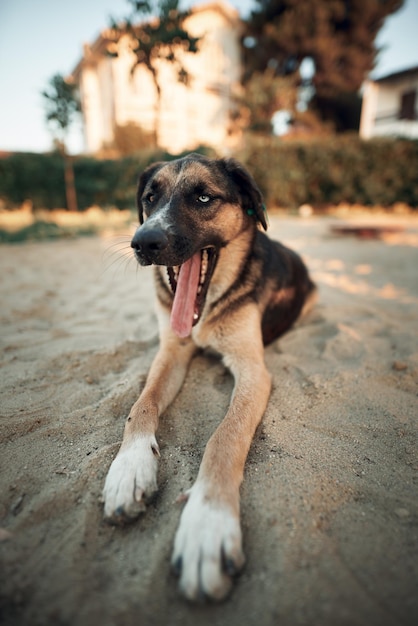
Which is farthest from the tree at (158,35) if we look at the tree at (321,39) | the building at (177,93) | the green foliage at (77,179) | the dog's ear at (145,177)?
the tree at (321,39)

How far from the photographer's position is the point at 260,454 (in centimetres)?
195

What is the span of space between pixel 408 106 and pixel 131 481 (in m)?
29.9

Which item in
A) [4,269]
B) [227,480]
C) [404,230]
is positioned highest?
[404,230]

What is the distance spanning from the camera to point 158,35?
1074 cm

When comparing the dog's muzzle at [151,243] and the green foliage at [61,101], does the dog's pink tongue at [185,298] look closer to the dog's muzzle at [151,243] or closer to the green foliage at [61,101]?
the dog's muzzle at [151,243]

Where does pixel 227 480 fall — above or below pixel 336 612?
above

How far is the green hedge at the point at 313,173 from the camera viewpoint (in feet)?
46.0

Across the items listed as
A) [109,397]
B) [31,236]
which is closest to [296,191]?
[31,236]

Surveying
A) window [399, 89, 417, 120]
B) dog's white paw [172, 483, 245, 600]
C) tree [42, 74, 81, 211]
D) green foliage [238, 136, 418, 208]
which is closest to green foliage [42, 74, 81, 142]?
tree [42, 74, 81, 211]

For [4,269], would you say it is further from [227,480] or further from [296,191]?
[296,191]

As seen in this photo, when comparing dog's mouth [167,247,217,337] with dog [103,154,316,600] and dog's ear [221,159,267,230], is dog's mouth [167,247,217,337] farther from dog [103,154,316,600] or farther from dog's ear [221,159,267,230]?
dog's ear [221,159,267,230]

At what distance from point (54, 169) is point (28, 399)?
1351 centimetres

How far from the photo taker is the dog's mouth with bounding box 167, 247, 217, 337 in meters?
2.64

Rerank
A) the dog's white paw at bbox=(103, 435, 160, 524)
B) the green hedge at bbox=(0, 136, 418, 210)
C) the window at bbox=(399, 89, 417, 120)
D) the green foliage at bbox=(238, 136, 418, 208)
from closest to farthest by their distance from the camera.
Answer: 1. the dog's white paw at bbox=(103, 435, 160, 524)
2. the green hedge at bbox=(0, 136, 418, 210)
3. the green foliage at bbox=(238, 136, 418, 208)
4. the window at bbox=(399, 89, 417, 120)
